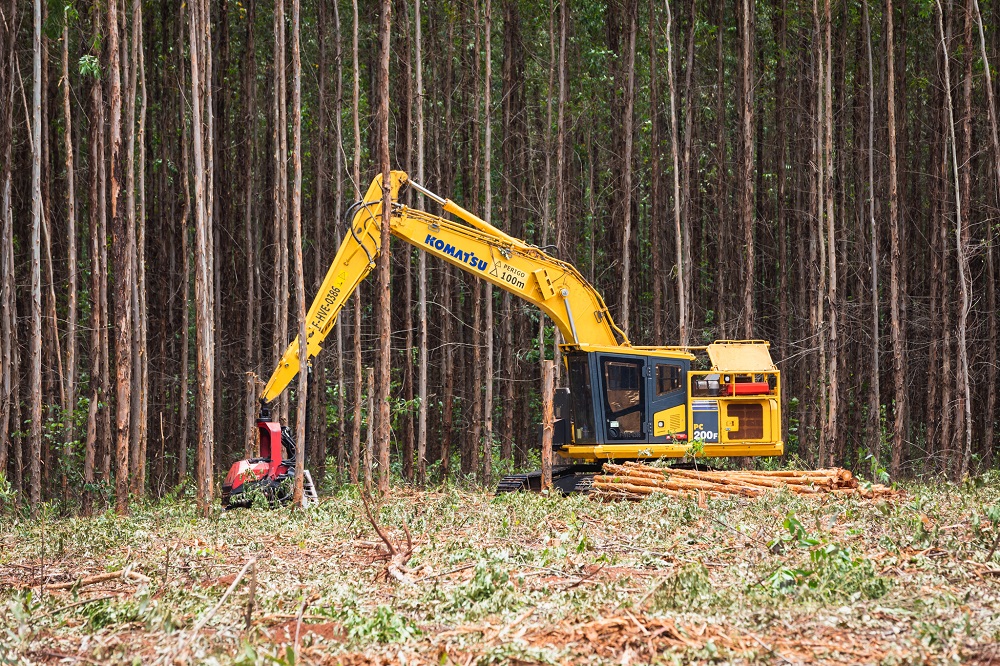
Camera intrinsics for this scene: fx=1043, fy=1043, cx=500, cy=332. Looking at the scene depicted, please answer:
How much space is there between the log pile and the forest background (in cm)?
327

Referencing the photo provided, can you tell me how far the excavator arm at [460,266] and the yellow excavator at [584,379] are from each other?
0.05 feet

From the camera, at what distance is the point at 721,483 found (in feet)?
41.1

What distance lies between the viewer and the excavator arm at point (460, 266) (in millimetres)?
14078

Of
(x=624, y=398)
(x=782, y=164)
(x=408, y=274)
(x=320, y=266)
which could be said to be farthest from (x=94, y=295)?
(x=782, y=164)

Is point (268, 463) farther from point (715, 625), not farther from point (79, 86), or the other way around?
point (79, 86)

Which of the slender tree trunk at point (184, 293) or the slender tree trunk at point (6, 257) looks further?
the slender tree trunk at point (184, 293)

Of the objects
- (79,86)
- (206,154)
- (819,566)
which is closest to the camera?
(819,566)

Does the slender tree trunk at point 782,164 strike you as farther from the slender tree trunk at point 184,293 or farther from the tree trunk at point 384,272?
the slender tree trunk at point 184,293

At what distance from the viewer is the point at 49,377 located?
18.6 meters

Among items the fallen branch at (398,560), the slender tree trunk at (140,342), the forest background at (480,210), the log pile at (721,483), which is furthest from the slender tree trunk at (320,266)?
the fallen branch at (398,560)

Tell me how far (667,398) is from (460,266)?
3391mm

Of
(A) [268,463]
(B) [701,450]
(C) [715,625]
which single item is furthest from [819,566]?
(A) [268,463]

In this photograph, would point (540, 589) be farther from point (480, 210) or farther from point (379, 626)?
point (480, 210)

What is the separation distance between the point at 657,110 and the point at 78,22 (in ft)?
39.9
